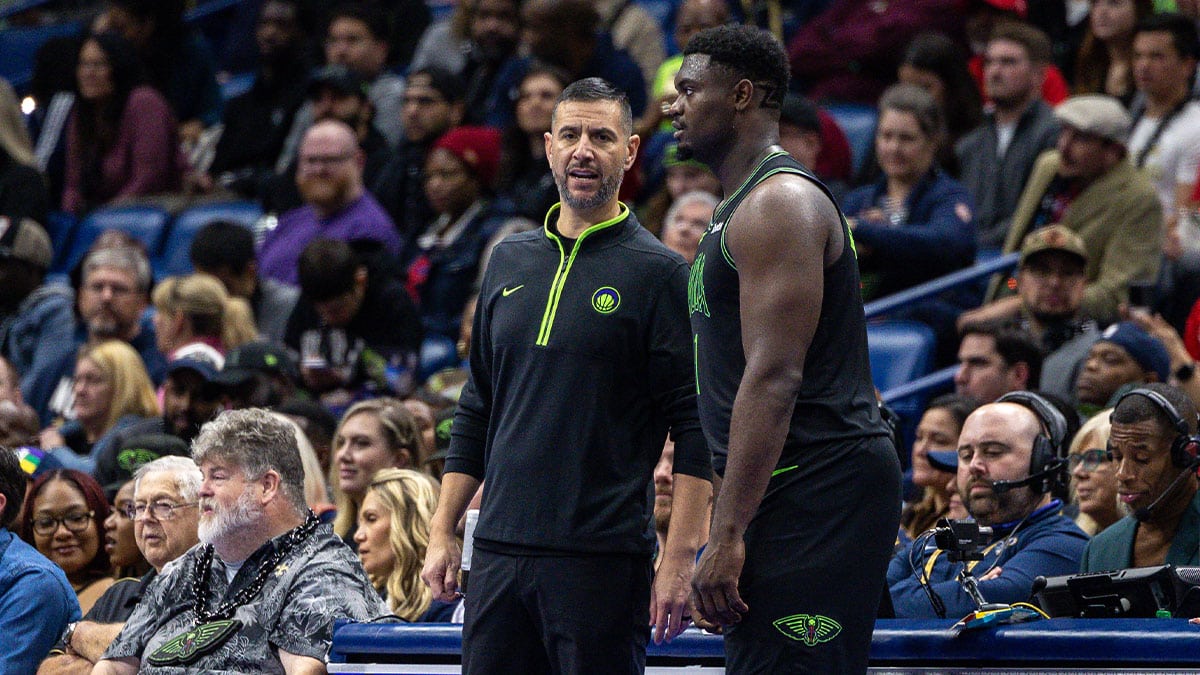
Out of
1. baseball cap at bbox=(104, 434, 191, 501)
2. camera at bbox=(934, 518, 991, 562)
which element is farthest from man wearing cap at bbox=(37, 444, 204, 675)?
camera at bbox=(934, 518, 991, 562)

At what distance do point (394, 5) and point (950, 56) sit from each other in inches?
203

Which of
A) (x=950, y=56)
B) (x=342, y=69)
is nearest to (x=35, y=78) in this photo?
(x=342, y=69)

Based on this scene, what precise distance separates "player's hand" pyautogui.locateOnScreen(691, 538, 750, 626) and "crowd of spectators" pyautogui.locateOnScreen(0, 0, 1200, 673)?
4.53 feet

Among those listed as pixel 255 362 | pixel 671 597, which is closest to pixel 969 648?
pixel 671 597

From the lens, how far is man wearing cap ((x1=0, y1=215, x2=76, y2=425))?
936cm

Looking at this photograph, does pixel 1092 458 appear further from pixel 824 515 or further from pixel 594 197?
pixel 824 515

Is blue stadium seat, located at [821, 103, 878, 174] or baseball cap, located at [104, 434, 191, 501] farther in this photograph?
blue stadium seat, located at [821, 103, 878, 174]

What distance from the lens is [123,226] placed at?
36.4ft

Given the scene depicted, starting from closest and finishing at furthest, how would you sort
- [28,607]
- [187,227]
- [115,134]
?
[28,607] → [187,227] → [115,134]

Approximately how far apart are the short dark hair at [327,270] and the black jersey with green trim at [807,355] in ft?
17.1

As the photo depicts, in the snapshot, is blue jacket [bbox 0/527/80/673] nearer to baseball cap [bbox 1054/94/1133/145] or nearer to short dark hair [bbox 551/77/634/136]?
short dark hair [bbox 551/77/634/136]

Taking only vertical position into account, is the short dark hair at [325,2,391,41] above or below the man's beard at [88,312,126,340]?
above

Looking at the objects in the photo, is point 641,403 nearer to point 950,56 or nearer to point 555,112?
point 555,112

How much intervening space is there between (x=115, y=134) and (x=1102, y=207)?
21.3 ft
